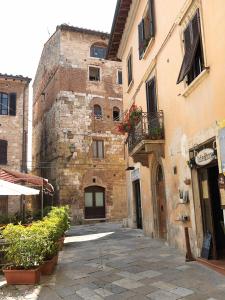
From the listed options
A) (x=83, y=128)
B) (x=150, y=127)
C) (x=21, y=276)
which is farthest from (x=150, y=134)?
(x=83, y=128)

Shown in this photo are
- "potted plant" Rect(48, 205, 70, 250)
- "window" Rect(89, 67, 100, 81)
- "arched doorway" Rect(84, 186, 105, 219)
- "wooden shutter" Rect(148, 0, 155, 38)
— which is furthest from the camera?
"window" Rect(89, 67, 100, 81)

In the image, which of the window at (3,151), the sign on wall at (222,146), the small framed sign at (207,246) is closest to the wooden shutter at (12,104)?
the window at (3,151)

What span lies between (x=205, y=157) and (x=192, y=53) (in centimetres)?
245

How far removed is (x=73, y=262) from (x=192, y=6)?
696 cm

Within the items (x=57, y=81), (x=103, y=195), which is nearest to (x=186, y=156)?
(x=103, y=195)

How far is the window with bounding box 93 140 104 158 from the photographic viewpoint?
22.9 meters

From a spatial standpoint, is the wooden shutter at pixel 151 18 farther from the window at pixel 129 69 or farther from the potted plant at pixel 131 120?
the window at pixel 129 69

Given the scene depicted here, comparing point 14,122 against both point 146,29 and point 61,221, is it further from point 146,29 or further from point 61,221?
point 61,221

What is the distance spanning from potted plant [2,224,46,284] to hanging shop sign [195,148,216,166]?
12.5 ft

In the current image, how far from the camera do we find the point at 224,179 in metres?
6.20

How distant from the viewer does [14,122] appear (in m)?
20.8

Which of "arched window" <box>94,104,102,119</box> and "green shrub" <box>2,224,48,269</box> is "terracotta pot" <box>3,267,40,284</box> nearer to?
"green shrub" <box>2,224,48,269</box>

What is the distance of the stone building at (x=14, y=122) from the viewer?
66.5 ft

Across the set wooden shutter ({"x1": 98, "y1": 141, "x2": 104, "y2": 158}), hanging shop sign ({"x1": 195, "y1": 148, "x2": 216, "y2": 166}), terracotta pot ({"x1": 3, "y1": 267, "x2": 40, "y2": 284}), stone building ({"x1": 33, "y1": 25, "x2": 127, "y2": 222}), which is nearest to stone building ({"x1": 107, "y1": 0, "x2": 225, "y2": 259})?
hanging shop sign ({"x1": 195, "y1": 148, "x2": 216, "y2": 166})
